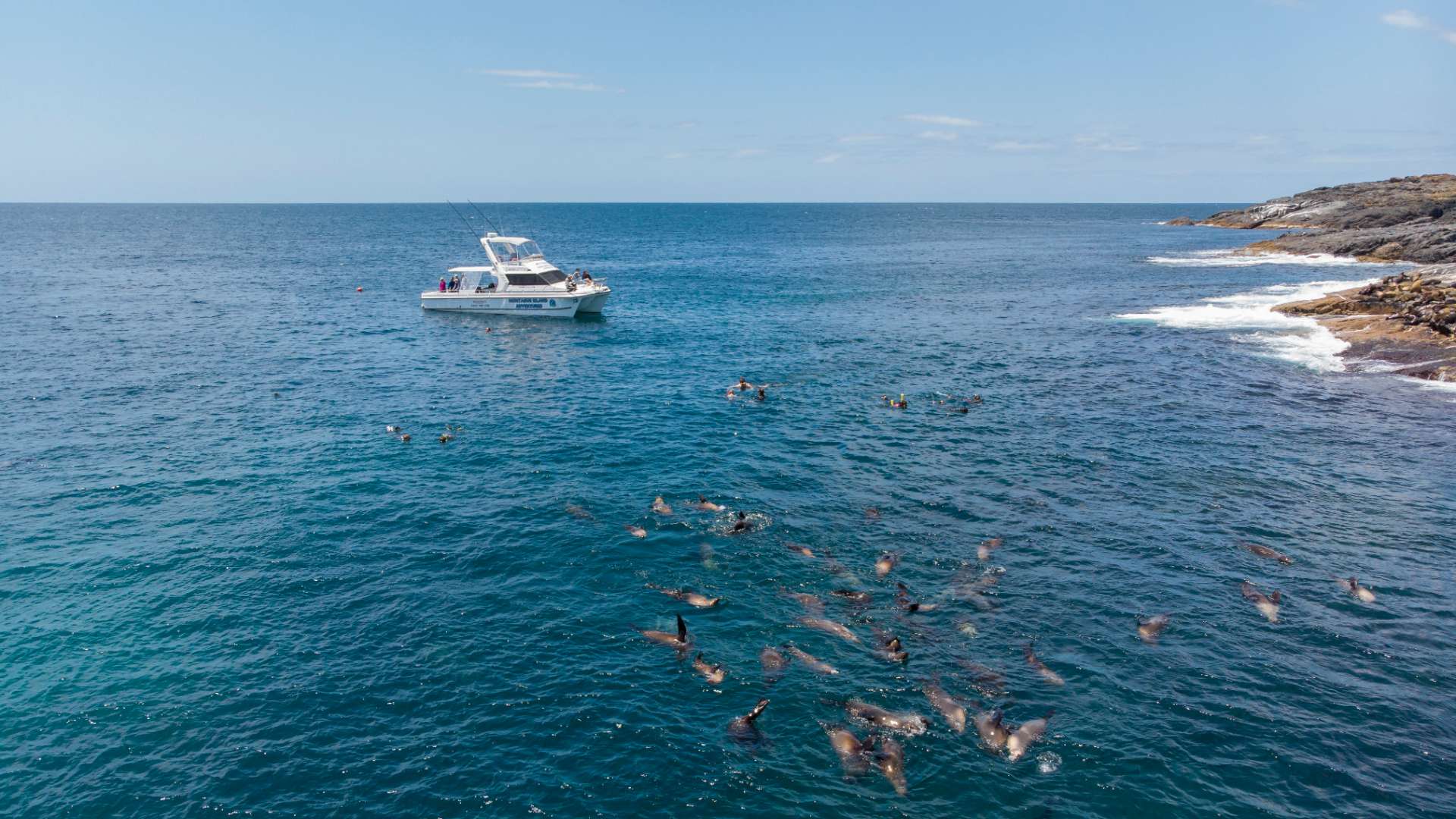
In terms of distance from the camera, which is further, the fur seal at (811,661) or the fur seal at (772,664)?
the fur seal at (811,661)

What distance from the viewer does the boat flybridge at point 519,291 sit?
74750 millimetres

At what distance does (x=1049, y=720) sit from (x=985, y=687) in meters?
1.79

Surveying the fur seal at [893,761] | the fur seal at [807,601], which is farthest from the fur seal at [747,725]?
the fur seal at [807,601]

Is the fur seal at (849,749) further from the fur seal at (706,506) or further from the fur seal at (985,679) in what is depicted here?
the fur seal at (706,506)

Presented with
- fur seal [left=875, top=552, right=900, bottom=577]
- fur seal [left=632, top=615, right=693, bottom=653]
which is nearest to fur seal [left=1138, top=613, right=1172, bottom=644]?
fur seal [left=875, top=552, right=900, bottom=577]

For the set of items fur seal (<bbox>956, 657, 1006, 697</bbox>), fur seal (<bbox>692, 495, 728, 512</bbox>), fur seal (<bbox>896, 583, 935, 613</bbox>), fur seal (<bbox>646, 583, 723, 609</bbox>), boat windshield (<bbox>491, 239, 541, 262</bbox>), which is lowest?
fur seal (<bbox>956, 657, 1006, 697</bbox>)

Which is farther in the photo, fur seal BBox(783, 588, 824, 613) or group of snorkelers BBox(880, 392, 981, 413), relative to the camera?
group of snorkelers BBox(880, 392, 981, 413)

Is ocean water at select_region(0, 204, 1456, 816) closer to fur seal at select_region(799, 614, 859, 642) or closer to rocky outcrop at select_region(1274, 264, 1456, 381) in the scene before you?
fur seal at select_region(799, 614, 859, 642)

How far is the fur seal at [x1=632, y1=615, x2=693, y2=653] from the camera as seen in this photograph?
926 inches

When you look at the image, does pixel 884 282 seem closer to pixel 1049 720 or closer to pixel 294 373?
pixel 294 373

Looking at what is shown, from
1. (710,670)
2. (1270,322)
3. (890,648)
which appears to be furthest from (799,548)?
(1270,322)

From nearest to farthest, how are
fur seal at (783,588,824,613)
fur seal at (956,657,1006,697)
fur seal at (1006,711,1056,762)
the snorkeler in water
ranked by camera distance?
fur seal at (1006,711,1056,762)
fur seal at (956,657,1006,697)
fur seal at (783,588,824,613)
the snorkeler in water

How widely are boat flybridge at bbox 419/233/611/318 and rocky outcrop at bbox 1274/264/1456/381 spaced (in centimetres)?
6180

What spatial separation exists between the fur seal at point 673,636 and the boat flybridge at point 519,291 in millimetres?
53935
